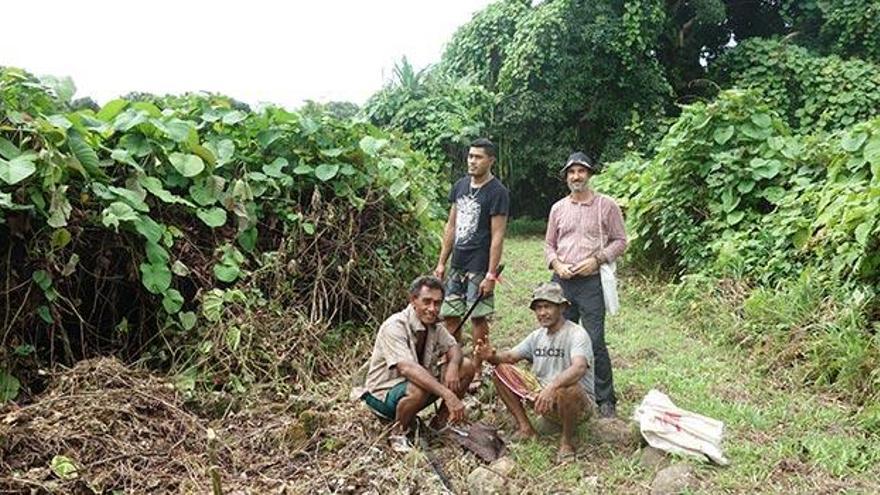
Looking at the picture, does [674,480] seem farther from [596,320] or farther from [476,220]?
[476,220]

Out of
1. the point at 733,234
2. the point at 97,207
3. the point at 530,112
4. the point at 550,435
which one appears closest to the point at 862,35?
the point at 530,112

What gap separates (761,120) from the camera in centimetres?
630

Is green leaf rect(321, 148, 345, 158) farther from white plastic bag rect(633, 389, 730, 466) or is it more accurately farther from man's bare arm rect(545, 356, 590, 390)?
white plastic bag rect(633, 389, 730, 466)

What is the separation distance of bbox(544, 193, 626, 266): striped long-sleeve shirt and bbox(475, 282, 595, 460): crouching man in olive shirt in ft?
0.84

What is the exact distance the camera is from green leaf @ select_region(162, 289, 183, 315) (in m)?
4.23

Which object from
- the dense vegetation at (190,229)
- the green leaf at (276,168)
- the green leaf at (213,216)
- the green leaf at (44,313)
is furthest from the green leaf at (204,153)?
the green leaf at (44,313)

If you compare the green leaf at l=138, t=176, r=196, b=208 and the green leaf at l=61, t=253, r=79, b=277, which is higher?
the green leaf at l=138, t=176, r=196, b=208

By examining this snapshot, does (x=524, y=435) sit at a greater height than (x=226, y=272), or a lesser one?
lesser

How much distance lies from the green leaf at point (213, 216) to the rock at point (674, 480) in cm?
291

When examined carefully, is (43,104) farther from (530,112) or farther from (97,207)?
(530,112)

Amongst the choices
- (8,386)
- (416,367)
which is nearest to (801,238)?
(416,367)

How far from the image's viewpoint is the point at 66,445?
10.6 ft

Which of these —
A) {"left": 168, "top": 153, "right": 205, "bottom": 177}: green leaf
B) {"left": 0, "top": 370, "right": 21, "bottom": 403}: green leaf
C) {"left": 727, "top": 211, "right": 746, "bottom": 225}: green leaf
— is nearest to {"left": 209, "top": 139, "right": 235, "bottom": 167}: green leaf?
{"left": 168, "top": 153, "right": 205, "bottom": 177}: green leaf

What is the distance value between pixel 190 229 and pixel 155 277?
20.2 inches
